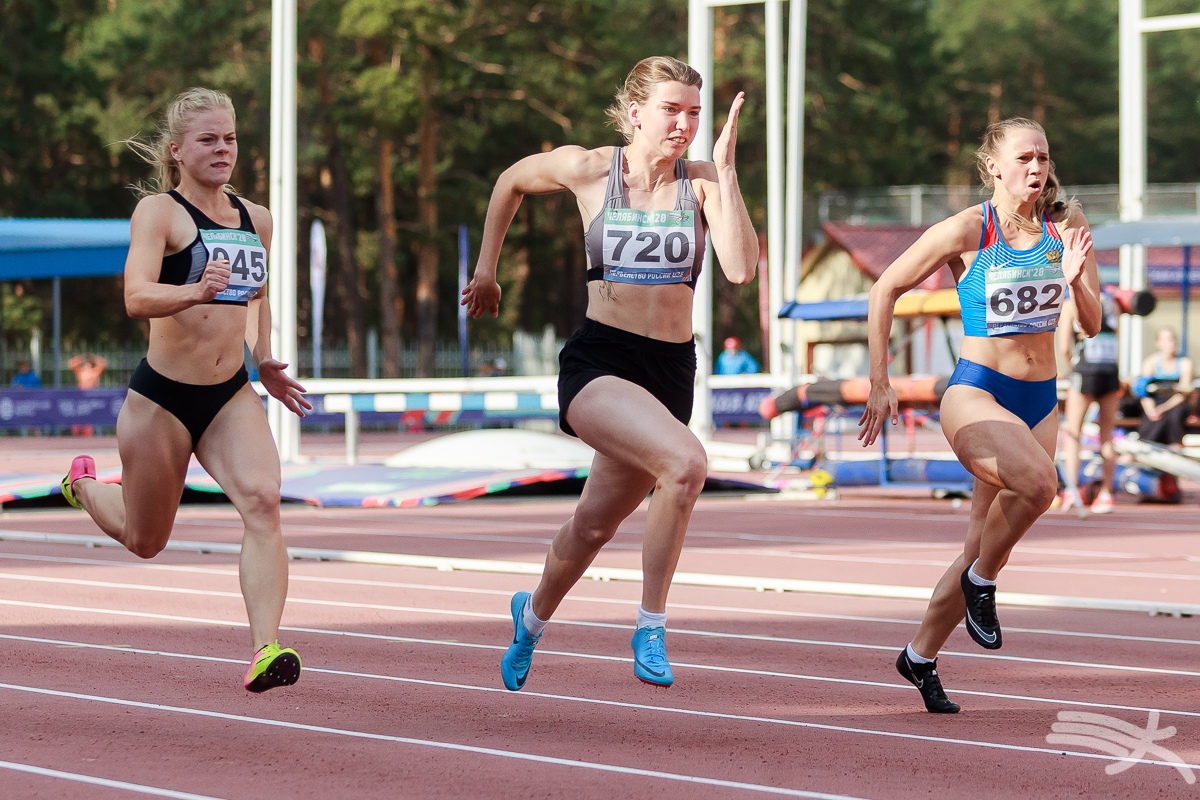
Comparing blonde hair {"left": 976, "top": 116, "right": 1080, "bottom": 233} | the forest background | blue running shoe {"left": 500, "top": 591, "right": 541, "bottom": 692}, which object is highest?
the forest background

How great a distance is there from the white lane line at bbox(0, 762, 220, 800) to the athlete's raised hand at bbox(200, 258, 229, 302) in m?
1.57

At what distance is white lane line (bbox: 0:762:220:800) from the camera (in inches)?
170

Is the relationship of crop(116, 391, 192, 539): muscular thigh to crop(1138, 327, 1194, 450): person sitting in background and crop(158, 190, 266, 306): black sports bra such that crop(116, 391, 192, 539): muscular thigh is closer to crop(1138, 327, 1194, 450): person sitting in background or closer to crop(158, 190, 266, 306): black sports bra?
crop(158, 190, 266, 306): black sports bra

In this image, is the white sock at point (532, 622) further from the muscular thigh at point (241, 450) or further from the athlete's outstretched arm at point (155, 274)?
the athlete's outstretched arm at point (155, 274)

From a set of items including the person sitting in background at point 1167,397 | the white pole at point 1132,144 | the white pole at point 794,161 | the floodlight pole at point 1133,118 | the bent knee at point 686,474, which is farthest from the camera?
the white pole at point 794,161

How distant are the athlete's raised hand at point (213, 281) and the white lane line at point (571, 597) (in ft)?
12.0

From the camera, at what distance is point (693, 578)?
9211mm

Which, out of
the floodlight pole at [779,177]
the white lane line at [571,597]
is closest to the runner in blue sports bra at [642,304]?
the white lane line at [571,597]

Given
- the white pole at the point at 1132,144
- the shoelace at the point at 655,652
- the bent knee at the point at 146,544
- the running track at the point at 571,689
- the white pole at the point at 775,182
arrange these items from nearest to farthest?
1. the running track at the point at 571,689
2. the shoelace at the point at 655,652
3. the bent knee at the point at 146,544
4. the white pole at the point at 1132,144
5. the white pole at the point at 775,182

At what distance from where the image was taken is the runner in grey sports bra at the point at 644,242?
Result: 5531 millimetres

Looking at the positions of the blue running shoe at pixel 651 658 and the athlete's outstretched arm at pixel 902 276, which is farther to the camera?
the athlete's outstretched arm at pixel 902 276

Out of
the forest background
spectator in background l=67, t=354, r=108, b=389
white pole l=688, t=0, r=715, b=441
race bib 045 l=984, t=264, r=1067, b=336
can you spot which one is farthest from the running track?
the forest background

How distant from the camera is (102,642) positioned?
7.16m

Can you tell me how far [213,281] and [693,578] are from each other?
439 cm
